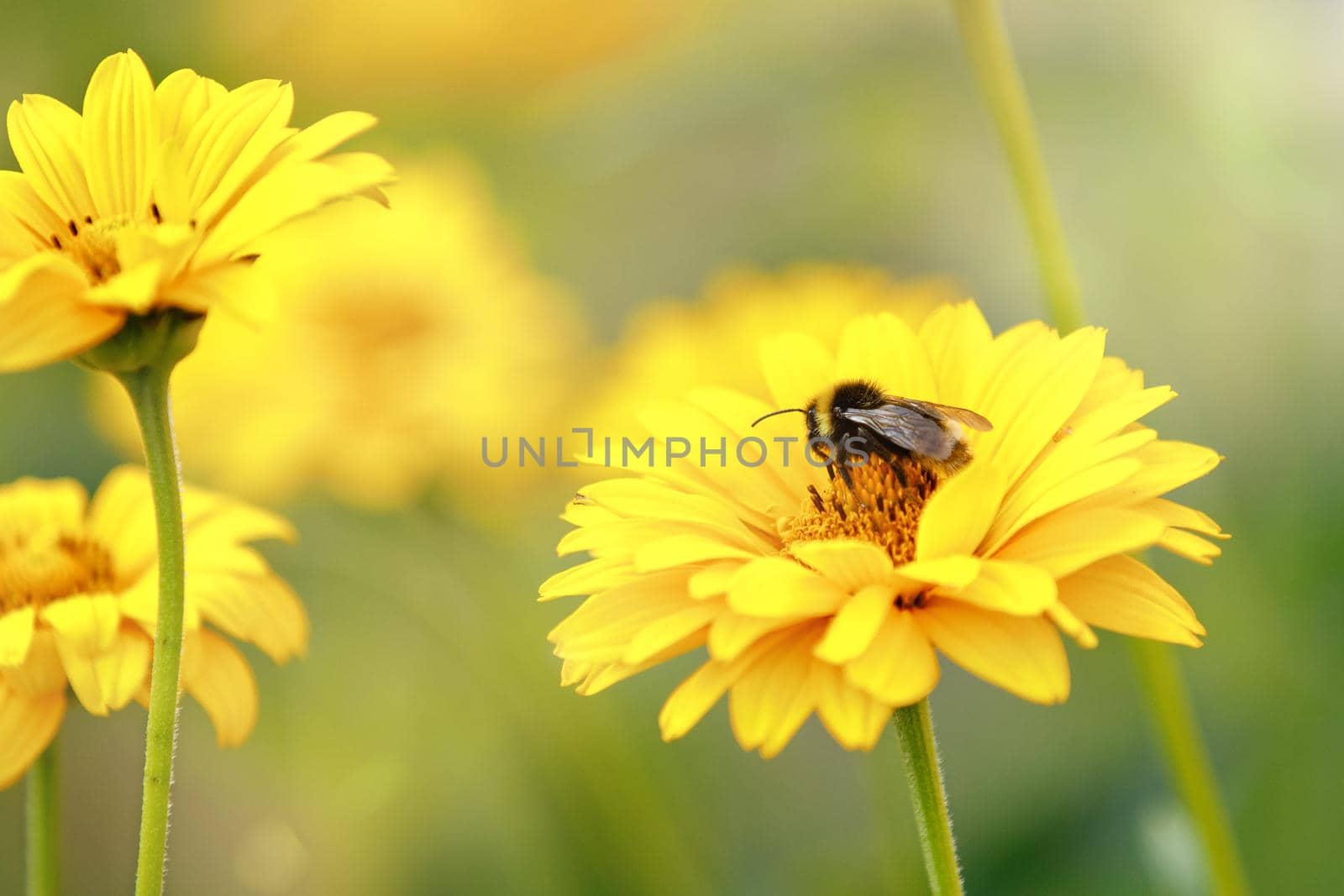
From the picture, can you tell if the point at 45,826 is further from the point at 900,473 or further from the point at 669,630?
the point at 900,473

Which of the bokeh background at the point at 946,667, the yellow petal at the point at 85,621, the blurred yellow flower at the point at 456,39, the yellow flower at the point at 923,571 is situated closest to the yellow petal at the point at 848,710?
the yellow flower at the point at 923,571

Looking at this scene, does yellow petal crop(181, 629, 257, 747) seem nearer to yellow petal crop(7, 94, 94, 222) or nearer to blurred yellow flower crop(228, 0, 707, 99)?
yellow petal crop(7, 94, 94, 222)

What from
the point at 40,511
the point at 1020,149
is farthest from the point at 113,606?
the point at 1020,149

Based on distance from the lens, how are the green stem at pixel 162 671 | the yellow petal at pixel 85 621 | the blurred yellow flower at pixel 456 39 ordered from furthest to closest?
the blurred yellow flower at pixel 456 39, the yellow petal at pixel 85 621, the green stem at pixel 162 671

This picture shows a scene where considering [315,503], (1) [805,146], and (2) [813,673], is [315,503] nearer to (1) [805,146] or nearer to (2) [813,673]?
(1) [805,146]

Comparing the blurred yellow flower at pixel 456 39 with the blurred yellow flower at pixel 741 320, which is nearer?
the blurred yellow flower at pixel 741 320

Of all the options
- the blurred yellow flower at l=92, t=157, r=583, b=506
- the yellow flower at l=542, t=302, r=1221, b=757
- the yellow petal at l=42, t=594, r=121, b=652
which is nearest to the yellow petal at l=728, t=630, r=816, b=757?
the yellow flower at l=542, t=302, r=1221, b=757

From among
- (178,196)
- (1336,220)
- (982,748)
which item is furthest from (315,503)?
(1336,220)

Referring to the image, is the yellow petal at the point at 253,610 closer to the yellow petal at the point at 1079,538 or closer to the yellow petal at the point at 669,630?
the yellow petal at the point at 669,630
